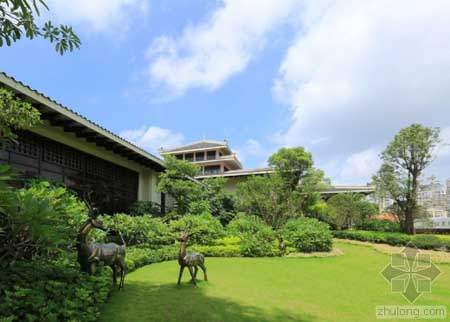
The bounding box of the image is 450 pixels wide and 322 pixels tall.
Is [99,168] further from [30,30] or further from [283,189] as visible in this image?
[283,189]

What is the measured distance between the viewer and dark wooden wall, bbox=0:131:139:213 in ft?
26.1

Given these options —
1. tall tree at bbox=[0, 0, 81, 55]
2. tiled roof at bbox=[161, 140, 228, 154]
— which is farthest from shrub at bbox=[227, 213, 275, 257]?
tiled roof at bbox=[161, 140, 228, 154]

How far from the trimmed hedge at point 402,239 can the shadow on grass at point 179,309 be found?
1262 cm

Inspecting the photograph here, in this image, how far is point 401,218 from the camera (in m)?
19.4

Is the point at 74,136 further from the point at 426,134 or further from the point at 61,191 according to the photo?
the point at 426,134

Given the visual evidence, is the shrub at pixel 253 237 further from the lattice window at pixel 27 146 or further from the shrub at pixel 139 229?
the lattice window at pixel 27 146

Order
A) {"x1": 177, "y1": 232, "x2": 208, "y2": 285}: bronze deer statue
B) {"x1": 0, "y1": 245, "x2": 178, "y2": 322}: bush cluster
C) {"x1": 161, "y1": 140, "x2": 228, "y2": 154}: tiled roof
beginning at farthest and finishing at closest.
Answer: {"x1": 161, "y1": 140, "x2": 228, "y2": 154}: tiled roof
{"x1": 177, "y1": 232, "x2": 208, "y2": 285}: bronze deer statue
{"x1": 0, "y1": 245, "x2": 178, "y2": 322}: bush cluster

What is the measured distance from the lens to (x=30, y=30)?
9.39 ft

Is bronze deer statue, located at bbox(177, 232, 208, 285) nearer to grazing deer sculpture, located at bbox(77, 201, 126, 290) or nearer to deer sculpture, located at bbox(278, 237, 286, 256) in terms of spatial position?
grazing deer sculpture, located at bbox(77, 201, 126, 290)

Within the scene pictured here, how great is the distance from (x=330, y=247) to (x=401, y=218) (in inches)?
368

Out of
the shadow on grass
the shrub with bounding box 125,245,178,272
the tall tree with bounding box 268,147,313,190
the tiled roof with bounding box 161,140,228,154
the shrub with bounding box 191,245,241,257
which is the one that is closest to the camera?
the shadow on grass

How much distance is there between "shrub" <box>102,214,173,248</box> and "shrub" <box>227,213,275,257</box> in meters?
2.84
